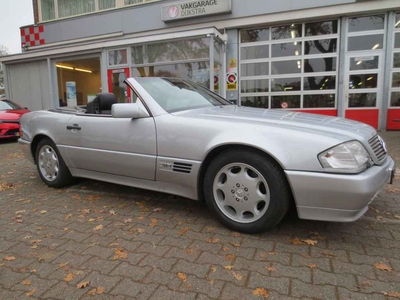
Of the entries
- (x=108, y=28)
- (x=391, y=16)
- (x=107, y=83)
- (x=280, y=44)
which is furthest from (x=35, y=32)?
(x=391, y=16)

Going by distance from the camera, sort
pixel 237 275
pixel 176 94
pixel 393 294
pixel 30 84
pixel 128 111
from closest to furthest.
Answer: pixel 393 294
pixel 237 275
pixel 128 111
pixel 176 94
pixel 30 84

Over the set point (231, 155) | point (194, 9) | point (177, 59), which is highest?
point (194, 9)

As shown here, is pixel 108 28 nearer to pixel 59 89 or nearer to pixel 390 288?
pixel 59 89

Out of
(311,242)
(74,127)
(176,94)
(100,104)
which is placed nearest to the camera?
(311,242)

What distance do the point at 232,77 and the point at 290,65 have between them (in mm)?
1921

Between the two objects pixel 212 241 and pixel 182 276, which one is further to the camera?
pixel 212 241

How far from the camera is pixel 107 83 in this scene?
12180 mm

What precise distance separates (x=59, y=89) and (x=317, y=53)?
1070cm

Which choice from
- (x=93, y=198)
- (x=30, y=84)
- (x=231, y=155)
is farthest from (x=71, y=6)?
(x=231, y=155)

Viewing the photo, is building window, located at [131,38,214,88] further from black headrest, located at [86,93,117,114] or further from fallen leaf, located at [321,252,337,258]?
fallen leaf, located at [321,252,337,258]

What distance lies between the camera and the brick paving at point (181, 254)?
203 cm

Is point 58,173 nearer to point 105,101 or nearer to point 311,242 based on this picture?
point 105,101

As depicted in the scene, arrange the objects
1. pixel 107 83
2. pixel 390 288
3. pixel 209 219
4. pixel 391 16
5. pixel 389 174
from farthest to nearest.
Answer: pixel 107 83
pixel 391 16
pixel 209 219
pixel 389 174
pixel 390 288

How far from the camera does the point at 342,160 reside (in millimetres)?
2357
